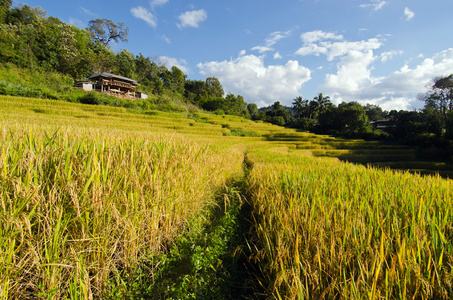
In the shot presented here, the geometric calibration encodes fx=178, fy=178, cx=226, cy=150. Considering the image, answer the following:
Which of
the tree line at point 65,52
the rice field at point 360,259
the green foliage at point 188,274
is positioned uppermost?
the tree line at point 65,52

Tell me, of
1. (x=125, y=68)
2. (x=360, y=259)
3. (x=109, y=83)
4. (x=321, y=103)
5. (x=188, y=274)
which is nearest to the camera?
(x=360, y=259)

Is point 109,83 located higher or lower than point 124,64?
lower

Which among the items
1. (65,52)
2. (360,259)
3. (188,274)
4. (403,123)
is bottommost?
(188,274)

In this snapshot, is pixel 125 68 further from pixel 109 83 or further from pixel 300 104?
pixel 300 104

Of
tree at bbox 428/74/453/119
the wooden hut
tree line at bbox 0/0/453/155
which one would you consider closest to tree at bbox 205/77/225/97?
tree line at bbox 0/0/453/155

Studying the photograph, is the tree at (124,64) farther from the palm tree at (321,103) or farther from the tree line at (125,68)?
the palm tree at (321,103)

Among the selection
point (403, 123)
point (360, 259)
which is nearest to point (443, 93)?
point (403, 123)

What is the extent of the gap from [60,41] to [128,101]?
18621 millimetres

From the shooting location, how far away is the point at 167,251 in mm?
2227

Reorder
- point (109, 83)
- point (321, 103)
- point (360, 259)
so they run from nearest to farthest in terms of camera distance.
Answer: point (360, 259)
point (109, 83)
point (321, 103)

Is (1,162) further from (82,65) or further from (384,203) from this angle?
(82,65)

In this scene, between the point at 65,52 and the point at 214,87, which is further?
the point at 214,87

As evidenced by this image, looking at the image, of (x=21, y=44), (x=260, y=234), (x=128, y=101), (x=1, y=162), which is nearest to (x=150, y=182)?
(x=1, y=162)

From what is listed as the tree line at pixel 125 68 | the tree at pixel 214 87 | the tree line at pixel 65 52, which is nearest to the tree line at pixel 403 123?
the tree line at pixel 125 68
